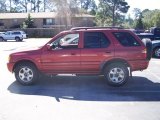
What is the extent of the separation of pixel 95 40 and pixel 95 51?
38 centimetres

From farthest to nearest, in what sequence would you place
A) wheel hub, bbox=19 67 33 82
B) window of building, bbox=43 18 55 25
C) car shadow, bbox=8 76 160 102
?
1. window of building, bbox=43 18 55 25
2. wheel hub, bbox=19 67 33 82
3. car shadow, bbox=8 76 160 102

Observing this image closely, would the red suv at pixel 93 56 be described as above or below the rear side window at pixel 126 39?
below

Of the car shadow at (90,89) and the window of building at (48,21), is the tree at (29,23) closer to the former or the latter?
the window of building at (48,21)

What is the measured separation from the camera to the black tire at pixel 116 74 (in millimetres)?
9492

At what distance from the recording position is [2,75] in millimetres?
11906

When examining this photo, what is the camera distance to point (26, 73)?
387 inches

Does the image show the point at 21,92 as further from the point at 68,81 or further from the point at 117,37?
the point at 117,37

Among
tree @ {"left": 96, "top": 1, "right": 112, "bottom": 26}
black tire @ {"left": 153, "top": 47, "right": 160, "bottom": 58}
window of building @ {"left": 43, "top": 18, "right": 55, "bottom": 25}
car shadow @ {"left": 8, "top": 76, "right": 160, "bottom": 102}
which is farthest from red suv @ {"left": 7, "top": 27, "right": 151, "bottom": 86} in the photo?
tree @ {"left": 96, "top": 1, "right": 112, "bottom": 26}

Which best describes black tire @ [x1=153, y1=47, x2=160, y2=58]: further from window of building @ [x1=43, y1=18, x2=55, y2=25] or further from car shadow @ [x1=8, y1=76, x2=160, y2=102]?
window of building @ [x1=43, y1=18, x2=55, y2=25]

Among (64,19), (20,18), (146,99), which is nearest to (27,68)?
(146,99)

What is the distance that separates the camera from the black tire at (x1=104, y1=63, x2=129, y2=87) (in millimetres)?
9492

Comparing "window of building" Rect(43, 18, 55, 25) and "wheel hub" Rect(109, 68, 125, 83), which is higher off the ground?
"window of building" Rect(43, 18, 55, 25)

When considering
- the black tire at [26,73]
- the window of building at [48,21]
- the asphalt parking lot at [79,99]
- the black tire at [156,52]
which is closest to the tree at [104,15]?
the window of building at [48,21]

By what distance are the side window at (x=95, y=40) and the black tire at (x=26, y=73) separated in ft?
5.99
